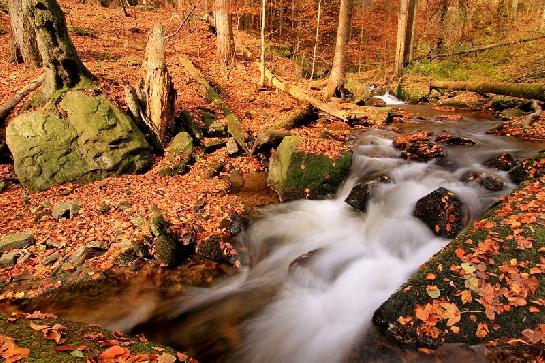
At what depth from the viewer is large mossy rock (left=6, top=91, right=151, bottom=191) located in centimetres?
816

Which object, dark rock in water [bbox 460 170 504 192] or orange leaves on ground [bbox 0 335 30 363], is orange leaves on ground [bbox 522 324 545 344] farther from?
orange leaves on ground [bbox 0 335 30 363]

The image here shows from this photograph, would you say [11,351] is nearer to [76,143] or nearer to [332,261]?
[332,261]

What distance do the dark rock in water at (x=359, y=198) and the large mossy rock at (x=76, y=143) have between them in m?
5.22

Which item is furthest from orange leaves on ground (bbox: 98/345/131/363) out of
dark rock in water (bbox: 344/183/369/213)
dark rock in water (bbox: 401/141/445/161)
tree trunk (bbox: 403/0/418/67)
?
tree trunk (bbox: 403/0/418/67)

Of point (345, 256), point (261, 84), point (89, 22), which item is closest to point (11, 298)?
point (345, 256)

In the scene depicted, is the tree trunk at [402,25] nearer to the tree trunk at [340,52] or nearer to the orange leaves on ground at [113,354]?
the tree trunk at [340,52]

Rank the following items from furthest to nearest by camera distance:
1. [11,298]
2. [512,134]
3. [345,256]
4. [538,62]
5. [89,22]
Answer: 1. [89,22]
2. [538,62]
3. [512,134]
4. [345,256]
5. [11,298]

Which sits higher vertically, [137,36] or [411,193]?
[137,36]

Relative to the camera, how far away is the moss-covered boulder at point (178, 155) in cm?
916

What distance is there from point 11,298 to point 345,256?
18.7ft

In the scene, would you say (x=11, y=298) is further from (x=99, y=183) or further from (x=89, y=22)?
(x=89, y=22)

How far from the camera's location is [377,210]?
26.5ft

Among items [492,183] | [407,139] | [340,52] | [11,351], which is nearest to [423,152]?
[407,139]

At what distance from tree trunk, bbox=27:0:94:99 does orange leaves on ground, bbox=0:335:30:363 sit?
8119mm
